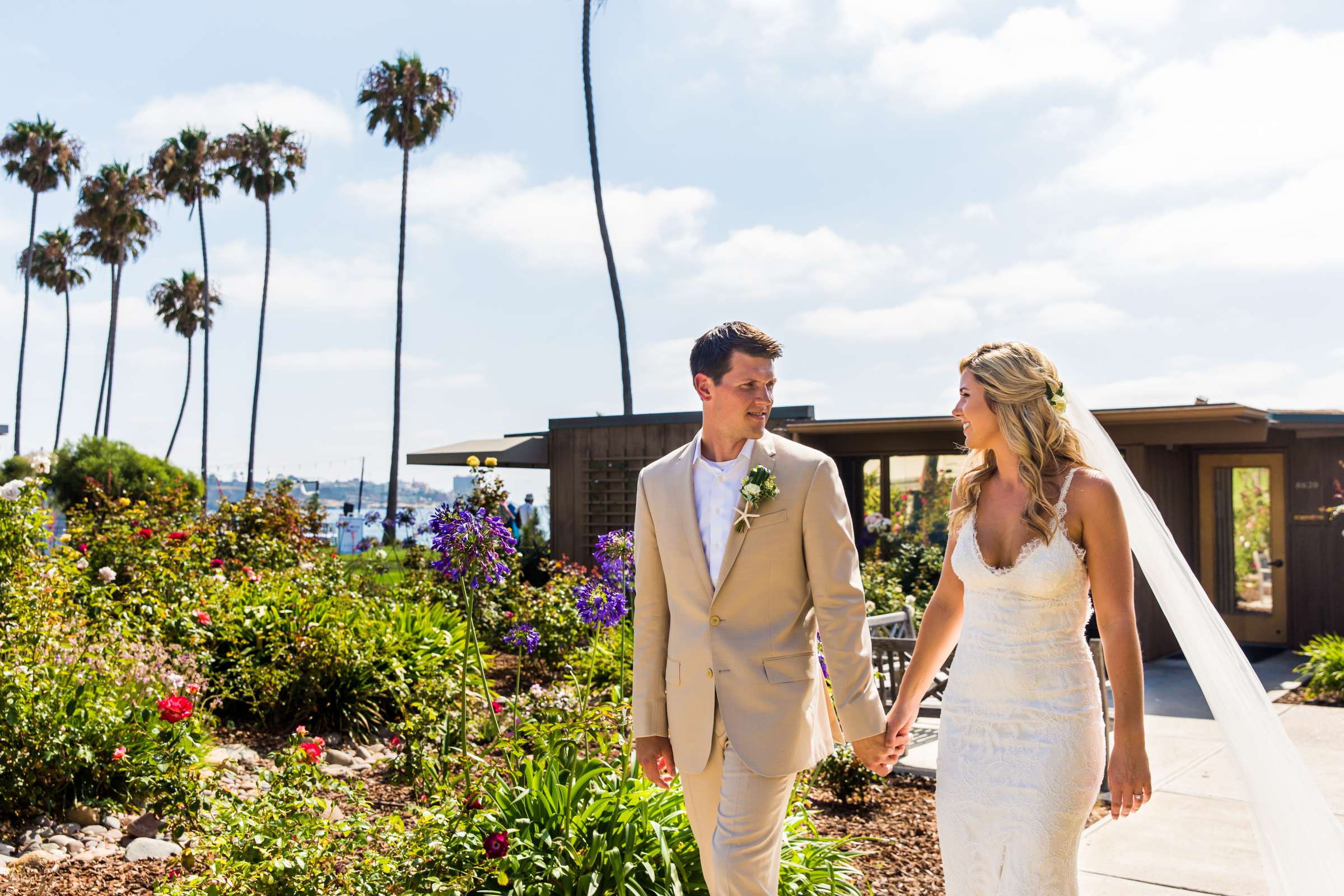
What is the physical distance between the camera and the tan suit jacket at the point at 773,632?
9.05 feet

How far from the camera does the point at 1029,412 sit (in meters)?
2.74

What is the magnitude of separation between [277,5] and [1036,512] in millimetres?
6521

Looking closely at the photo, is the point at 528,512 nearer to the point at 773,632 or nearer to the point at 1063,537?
the point at 773,632

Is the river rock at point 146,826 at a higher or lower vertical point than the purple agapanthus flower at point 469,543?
lower

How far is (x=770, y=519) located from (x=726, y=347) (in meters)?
0.50

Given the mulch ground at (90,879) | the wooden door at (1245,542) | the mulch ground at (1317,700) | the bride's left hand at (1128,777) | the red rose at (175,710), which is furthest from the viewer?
the wooden door at (1245,542)

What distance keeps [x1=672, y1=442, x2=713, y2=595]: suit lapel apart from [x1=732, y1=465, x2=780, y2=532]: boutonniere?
0.50ft

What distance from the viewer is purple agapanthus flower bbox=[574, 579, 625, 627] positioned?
4828 millimetres

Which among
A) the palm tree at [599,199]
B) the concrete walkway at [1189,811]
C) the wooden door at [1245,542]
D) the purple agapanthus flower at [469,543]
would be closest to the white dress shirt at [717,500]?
the concrete walkway at [1189,811]

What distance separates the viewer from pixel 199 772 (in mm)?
5109

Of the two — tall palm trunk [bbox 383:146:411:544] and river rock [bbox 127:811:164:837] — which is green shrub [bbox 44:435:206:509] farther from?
river rock [bbox 127:811:164:837]

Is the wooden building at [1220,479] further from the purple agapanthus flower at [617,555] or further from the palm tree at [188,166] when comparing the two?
the palm tree at [188,166]

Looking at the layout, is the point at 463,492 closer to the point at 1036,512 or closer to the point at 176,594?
the point at 1036,512

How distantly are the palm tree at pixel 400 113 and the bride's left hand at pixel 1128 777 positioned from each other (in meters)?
26.5
